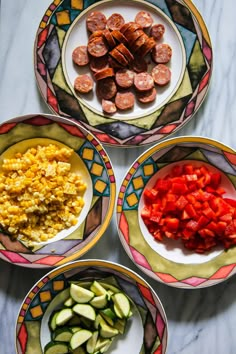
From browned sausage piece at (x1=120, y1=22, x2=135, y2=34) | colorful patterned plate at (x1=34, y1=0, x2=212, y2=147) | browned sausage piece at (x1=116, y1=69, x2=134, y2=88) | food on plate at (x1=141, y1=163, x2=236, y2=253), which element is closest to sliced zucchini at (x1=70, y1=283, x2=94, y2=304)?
food on plate at (x1=141, y1=163, x2=236, y2=253)

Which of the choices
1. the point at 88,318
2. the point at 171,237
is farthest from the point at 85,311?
the point at 171,237

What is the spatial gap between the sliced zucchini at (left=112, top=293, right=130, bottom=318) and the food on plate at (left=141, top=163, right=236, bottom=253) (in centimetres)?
31

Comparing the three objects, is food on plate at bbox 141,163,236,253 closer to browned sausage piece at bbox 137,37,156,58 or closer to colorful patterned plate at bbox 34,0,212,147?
colorful patterned plate at bbox 34,0,212,147

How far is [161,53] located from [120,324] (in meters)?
1.24

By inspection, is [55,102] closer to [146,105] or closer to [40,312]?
[146,105]

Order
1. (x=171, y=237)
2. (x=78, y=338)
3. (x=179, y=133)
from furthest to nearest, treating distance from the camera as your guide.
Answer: (x=179, y=133) → (x=171, y=237) → (x=78, y=338)

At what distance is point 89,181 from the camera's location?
2.40 meters

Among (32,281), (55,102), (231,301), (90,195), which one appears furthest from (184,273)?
(55,102)

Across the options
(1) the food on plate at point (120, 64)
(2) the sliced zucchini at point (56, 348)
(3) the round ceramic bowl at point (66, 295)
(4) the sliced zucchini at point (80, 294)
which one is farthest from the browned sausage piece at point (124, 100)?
(2) the sliced zucchini at point (56, 348)

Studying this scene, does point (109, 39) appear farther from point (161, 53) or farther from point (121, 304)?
point (121, 304)

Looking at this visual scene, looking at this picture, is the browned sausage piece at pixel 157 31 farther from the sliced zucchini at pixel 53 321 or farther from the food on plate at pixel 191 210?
the sliced zucchini at pixel 53 321

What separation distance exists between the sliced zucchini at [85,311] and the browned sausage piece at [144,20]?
1282 mm

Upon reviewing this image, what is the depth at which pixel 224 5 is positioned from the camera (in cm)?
253

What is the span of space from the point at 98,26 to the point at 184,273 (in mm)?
1187
